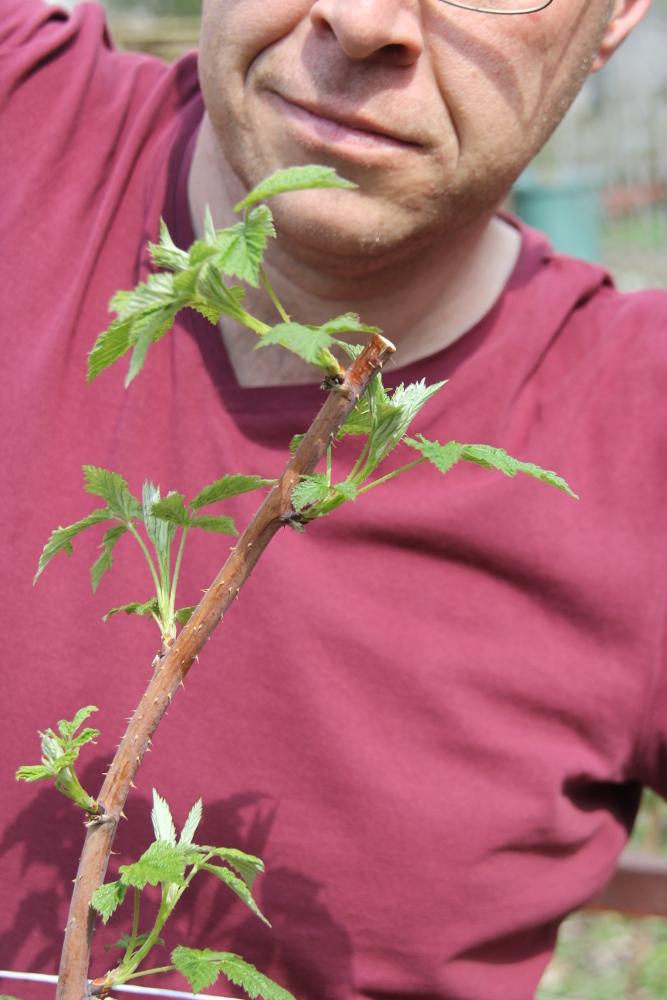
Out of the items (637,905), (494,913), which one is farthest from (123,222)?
(637,905)

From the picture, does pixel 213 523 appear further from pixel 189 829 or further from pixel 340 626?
pixel 340 626

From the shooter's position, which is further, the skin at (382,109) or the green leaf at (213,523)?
the skin at (382,109)

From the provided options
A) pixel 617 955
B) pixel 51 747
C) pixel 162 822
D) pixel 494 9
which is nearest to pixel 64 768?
pixel 51 747

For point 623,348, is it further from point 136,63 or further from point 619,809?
point 136,63

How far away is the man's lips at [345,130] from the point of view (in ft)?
3.88

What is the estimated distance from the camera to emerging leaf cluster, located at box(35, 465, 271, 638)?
0.66 metres

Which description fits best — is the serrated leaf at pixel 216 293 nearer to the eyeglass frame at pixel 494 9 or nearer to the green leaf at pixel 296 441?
the green leaf at pixel 296 441

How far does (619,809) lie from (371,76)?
1315mm

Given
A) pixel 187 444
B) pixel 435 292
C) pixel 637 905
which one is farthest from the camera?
pixel 637 905

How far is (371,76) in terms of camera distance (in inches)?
46.1

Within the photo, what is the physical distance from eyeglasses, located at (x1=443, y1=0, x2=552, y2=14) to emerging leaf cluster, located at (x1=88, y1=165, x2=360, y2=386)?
0.79m

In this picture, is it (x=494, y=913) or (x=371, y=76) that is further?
(x=494, y=913)

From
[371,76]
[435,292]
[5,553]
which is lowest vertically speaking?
[5,553]

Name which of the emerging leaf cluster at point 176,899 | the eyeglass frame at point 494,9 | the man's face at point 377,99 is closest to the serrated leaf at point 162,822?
the emerging leaf cluster at point 176,899
